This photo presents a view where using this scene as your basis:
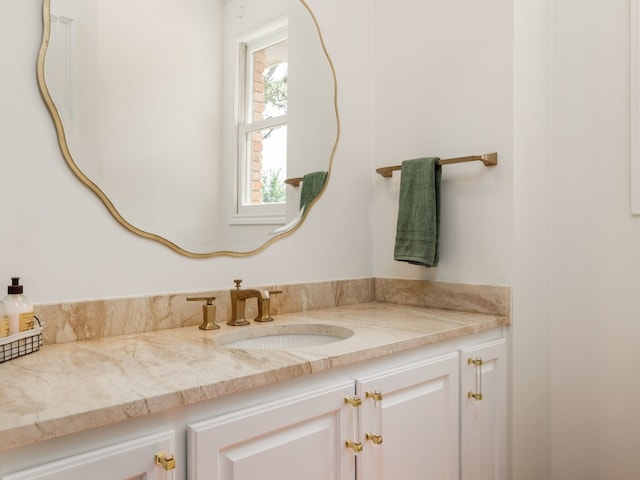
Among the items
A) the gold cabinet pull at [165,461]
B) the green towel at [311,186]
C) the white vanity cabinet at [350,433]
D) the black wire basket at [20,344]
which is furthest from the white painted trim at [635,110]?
the black wire basket at [20,344]

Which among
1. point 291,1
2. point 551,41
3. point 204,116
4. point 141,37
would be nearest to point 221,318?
point 204,116

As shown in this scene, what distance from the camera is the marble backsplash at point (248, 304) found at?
127cm

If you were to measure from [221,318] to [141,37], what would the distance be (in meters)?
0.88

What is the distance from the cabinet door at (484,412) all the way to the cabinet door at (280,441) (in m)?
0.51

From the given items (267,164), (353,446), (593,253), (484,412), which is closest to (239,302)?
(267,164)

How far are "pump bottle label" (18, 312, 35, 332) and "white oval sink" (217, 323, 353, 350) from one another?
1.81 feet

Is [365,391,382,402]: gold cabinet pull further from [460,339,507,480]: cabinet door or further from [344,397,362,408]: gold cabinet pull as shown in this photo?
[460,339,507,480]: cabinet door

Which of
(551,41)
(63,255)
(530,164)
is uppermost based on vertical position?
(551,41)

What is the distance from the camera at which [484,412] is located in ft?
5.22

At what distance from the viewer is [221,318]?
5.18 ft

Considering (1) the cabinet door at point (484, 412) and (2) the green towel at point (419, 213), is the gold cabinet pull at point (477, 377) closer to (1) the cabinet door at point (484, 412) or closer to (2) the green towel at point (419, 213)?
(1) the cabinet door at point (484, 412)

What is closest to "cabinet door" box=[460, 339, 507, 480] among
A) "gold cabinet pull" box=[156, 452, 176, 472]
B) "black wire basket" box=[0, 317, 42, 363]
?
"gold cabinet pull" box=[156, 452, 176, 472]

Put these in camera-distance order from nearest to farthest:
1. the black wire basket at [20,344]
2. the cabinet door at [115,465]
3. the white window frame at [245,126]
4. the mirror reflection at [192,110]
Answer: the cabinet door at [115,465] → the black wire basket at [20,344] → the mirror reflection at [192,110] → the white window frame at [245,126]

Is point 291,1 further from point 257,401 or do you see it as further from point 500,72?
point 257,401
